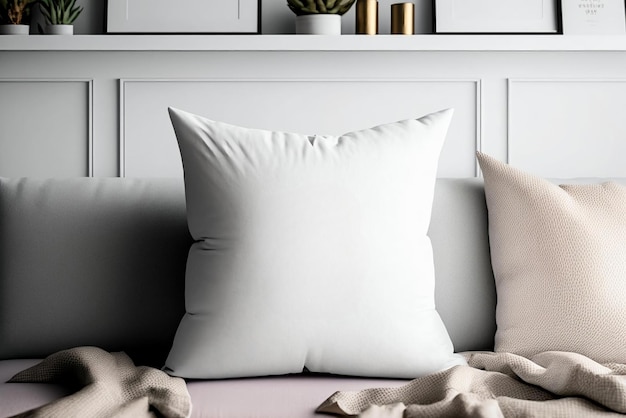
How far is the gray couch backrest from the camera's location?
1.58 metres

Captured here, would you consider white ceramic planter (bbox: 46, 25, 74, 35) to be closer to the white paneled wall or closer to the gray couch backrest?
the white paneled wall

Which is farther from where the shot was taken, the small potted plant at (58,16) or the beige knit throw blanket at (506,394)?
the small potted plant at (58,16)

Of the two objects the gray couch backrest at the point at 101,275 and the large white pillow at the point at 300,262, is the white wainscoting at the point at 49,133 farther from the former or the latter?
the large white pillow at the point at 300,262

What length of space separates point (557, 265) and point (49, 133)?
1650 mm

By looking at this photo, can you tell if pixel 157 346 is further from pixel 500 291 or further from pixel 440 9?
pixel 440 9

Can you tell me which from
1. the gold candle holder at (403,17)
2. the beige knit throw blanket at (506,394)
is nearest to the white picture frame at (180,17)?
the gold candle holder at (403,17)

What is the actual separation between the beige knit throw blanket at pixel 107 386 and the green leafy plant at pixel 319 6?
4.30ft

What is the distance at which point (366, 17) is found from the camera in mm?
2441

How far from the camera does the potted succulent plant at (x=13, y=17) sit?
2402 mm

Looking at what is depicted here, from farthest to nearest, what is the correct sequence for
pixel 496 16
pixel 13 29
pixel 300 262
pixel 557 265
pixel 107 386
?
pixel 496 16
pixel 13 29
pixel 557 265
pixel 300 262
pixel 107 386

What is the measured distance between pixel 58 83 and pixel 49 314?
1.13 m

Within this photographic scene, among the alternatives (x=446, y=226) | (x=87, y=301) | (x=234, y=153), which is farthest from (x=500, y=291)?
(x=87, y=301)

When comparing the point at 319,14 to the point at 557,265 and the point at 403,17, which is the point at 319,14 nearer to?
the point at 403,17

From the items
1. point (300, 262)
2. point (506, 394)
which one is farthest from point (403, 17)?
point (506, 394)
